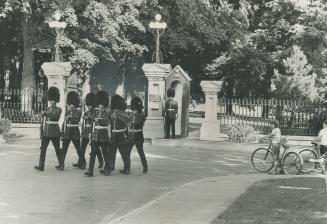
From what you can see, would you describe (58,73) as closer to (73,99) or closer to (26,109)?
(26,109)

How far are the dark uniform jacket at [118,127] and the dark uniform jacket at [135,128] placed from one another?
0.14 metres

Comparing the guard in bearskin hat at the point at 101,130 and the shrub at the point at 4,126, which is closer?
the guard in bearskin hat at the point at 101,130

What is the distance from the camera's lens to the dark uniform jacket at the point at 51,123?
14828mm

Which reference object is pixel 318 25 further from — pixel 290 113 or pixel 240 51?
pixel 290 113

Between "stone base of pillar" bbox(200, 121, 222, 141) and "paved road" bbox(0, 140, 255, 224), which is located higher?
"stone base of pillar" bbox(200, 121, 222, 141)

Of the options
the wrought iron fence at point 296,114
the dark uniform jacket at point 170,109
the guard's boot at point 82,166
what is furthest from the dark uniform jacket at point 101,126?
the wrought iron fence at point 296,114

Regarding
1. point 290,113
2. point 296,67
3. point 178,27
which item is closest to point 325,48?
point 296,67

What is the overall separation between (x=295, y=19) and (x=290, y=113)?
57.3ft

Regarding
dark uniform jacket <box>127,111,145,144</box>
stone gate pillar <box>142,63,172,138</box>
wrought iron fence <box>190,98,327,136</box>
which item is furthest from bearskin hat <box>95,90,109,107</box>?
wrought iron fence <box>190,98,327,136</box>

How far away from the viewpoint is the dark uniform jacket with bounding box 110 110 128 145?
14578 mm

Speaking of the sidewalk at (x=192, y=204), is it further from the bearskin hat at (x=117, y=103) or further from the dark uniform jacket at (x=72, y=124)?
the dark uniform jacket at (x=72, y=124)

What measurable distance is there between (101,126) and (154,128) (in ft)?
36.5

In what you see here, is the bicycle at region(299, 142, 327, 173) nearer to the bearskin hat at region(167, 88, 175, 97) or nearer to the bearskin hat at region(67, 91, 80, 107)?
the bearskin hat at region(67, 91, 80, 107)

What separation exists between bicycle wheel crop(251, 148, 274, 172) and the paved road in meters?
0.29
